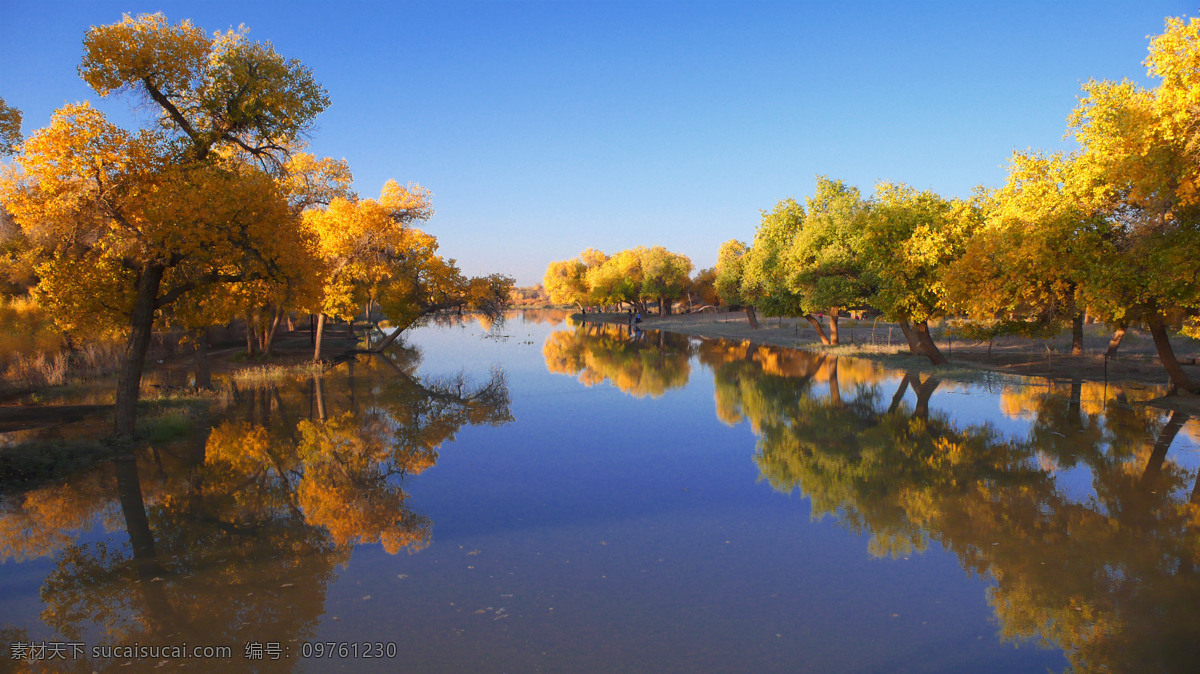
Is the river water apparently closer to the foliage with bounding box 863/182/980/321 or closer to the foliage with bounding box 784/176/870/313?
the foliage with bounding box 863/182/980/321

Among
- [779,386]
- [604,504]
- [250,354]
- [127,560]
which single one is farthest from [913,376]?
[250,354]

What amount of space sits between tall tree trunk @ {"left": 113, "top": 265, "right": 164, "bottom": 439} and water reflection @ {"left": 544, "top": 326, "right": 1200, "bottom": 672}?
13.2m

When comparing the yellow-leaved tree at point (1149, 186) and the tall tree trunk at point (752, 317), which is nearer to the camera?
the yellow-leaved tree at point (1149, 186)

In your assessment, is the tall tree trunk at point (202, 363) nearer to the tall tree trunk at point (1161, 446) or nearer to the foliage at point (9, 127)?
the foliage at point (9, 127)

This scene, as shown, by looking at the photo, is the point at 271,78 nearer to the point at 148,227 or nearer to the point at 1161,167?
the point at 148,227

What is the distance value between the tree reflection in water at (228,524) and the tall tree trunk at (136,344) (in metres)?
1.18

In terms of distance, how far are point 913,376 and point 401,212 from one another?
81.5 feet

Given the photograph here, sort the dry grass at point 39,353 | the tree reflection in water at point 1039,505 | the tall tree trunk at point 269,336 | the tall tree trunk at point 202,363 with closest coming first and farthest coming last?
the tree reflection in water at point 1039,505, the dry grass at point 39,353, the tall tree trunk at point 202,363, the tall tree trunk at point 269,336

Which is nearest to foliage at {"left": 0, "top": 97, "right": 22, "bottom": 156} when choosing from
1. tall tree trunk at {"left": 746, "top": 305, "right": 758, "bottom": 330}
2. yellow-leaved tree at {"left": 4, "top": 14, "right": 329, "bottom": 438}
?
yellow-leaved tree at {"left": 4, "top": 14, "right": 329, "bottom": 438}

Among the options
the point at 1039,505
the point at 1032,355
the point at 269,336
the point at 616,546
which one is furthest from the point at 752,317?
the point at 616,546

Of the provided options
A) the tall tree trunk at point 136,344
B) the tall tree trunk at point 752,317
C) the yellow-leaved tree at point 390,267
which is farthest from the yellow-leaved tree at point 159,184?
the tall tree trunk at point 752,317

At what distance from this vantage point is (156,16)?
12.3m

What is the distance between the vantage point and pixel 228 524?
912 centimetres

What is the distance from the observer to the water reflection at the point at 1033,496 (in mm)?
6301
